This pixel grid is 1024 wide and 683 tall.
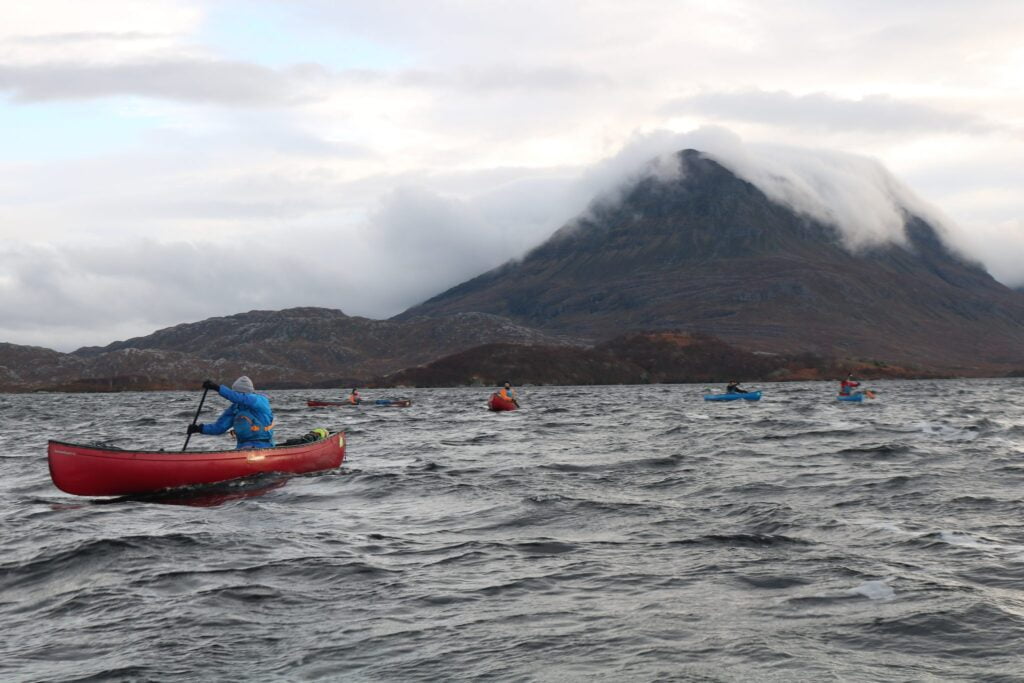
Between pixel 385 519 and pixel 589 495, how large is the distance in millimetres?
5405

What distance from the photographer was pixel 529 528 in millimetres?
18797

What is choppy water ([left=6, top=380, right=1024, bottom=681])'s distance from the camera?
1044cm

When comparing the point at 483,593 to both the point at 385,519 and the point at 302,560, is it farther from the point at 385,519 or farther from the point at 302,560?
the point at 385,519

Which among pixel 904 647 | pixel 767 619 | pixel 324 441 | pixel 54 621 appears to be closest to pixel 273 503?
pixel 324 441

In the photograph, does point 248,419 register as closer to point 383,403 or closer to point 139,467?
point 139,467

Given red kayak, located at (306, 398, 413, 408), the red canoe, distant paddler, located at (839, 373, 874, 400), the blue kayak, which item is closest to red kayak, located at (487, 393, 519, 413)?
red kayak, located at (306, 398, 413, 408)

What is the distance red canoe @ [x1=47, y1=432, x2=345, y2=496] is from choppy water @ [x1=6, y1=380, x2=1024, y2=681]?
739 mm

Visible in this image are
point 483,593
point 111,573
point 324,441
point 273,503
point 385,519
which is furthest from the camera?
point 324,441

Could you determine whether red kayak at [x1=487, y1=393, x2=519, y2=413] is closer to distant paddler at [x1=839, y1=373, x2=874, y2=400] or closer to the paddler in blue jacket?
distant paddler at [x1=839, y1=373, x2=874, y2=400]

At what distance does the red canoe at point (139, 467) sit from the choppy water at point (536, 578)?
0.74 meters

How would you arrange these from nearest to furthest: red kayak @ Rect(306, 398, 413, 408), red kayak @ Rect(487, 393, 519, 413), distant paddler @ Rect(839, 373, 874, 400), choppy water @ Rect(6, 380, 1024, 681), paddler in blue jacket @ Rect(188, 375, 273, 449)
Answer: choppy water @ Rect(6, 380, 1024, 681)
paddler in blue jacket @ Rect(188, 375, 273, 449)
red kayak @ Rect(487, 393, 519, 413)
distant paddler @ Rect(839, 373, 874, 400)
red kayak @ Rect(306, 398, 413, 408)

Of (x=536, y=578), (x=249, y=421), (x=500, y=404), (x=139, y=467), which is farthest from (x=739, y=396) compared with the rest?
(x=536, y=578)

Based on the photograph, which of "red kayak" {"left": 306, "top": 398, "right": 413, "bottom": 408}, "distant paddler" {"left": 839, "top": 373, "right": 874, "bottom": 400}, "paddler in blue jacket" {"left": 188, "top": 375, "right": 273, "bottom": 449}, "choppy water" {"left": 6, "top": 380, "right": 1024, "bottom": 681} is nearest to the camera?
"choppy water" {"left": 6, "top": 380, "right": 1024, "bottom": 681}

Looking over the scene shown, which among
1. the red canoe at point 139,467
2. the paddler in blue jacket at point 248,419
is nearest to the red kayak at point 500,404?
the paddler in blue jacket at point 248,419
